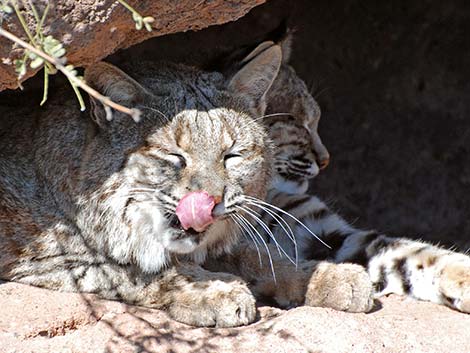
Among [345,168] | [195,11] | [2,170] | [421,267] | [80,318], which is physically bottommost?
[345,168]

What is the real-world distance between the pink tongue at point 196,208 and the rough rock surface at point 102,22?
A: 624 millimetres

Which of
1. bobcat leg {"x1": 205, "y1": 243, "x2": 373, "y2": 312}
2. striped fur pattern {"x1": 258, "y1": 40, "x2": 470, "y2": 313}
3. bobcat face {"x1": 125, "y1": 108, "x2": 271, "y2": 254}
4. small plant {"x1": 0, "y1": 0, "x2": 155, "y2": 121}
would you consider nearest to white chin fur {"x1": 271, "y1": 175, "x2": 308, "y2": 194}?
striped fur pattern {"x1": 258, "y1": 40, "x2": 470, "y2": 313}

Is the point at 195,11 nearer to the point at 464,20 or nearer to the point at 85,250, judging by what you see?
the point at 85,250

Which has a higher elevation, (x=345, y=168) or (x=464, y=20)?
(x=464, y=20)

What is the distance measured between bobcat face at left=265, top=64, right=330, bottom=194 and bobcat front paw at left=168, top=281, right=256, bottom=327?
1.39 metres

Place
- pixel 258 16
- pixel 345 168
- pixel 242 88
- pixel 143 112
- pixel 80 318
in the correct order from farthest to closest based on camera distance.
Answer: pixel 345 168 < pixel 258 16 < pixel 242 88 < pixel 143 112 < pixel 80 318

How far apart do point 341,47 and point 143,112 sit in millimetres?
3174

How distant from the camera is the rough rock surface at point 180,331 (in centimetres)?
330

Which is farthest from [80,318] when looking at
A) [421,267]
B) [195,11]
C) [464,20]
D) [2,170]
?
[464,20]

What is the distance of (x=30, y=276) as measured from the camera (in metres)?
3.72

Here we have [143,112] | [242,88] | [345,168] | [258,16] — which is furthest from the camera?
[345,168]

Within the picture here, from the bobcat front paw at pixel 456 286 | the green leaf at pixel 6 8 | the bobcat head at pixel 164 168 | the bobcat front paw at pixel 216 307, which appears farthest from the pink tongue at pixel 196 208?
the bobcat front paw at pixel 456 286

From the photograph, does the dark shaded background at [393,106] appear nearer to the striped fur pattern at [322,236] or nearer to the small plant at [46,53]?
the striped fur pattern at [322,236]

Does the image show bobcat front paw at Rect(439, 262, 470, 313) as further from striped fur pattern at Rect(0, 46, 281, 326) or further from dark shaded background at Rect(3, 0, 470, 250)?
dark shaded background at Rect(3, 0, 470, 250)
